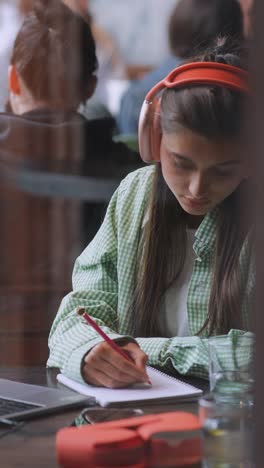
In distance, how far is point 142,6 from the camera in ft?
9.96

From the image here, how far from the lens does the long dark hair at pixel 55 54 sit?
8.82 ft

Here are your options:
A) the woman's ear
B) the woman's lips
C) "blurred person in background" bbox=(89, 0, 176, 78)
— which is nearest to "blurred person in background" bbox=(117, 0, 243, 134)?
"blurred person in background" bbox=(89, 0, 176, 78)

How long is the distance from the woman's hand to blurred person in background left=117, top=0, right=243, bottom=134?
1.04m

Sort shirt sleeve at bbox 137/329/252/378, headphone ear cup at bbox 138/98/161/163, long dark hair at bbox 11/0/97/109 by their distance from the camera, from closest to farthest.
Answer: shirt sleeve at bbox 137/329/252/378
headphone ear cup at bbox 138/98/161/163
long dark hair at bbox 11/0/97/109

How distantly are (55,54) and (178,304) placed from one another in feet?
3.46

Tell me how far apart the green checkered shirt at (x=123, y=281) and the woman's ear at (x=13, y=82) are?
0.78 m

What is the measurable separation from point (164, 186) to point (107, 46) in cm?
94

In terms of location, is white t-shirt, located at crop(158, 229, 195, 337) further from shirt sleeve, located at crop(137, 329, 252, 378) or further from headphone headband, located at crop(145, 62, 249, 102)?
headphone headband, located at crop(145, 62, 249, 102)

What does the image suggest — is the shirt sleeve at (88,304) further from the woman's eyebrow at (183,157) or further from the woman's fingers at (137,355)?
the woman's eyebrow at (183,157)

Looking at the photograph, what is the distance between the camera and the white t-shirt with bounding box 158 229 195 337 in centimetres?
195

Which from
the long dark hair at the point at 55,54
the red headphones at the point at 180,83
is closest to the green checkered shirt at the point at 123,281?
the red headphones at the point at 180,83

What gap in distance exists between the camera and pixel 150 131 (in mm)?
1934

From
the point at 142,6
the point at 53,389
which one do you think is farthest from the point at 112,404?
the point at 142,6

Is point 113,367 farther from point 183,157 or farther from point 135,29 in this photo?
point 135,29
